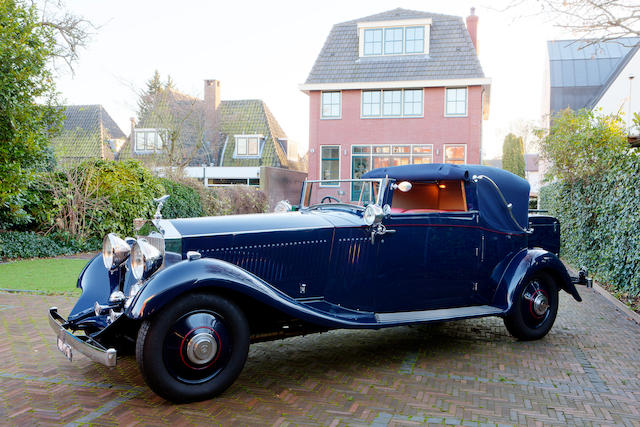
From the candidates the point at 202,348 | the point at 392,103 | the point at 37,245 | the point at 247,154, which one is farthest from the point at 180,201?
the point at 247,154

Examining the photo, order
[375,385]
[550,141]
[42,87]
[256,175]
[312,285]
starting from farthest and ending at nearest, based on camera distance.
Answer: [256,175], [550,141], [42,87], [312,285], [375,385]

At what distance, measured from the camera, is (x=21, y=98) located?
31.3 ft

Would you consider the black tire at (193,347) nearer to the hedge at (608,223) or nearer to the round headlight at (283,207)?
the round headlight at (283,207)

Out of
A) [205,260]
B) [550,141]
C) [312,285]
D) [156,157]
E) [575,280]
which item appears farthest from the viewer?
[156,157]

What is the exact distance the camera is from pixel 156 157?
22.5m

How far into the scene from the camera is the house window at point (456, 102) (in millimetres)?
22781

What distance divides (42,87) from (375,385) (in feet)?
30.6

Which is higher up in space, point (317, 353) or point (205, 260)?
point (205, 260)

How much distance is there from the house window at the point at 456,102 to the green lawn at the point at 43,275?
17.8 m

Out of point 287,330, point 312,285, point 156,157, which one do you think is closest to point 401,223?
point 312,285

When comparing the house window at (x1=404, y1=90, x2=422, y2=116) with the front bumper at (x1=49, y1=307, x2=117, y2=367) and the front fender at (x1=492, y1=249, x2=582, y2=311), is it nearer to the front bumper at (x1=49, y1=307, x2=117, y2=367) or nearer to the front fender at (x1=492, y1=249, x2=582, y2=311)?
the front fender at (x1=492, y1=249, x2=582, y2=311)

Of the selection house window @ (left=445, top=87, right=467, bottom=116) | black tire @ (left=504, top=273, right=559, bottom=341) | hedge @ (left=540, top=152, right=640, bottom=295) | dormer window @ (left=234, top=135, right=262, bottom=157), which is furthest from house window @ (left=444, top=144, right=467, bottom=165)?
black tire @ (left=504, top=273, right=559, bottom=341)

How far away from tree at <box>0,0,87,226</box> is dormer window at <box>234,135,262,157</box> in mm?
19952

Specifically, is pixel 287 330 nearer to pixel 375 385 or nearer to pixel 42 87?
pixel 375 385
